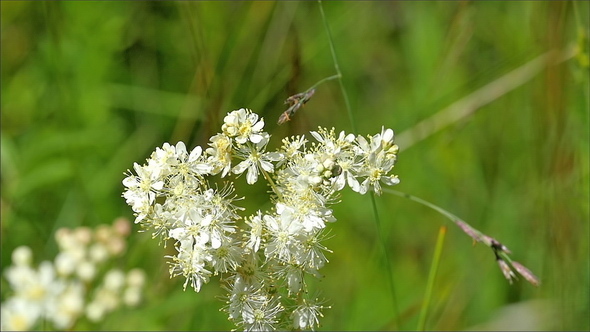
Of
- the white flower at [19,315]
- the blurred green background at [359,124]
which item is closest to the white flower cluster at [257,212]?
the blurred green background at [359,124]

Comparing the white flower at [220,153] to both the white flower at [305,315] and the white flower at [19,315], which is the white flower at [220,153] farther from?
the white flower at [19,315]

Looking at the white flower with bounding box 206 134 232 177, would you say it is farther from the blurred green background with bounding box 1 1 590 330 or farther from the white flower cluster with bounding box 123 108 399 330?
the blurred green background with bounding box 1 1 590 330

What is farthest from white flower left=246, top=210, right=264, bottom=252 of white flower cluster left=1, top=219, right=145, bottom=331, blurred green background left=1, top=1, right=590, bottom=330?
white flower cluster left=1, top=219, right=145, bottom=331

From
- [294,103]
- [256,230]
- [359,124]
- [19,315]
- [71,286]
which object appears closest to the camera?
[256,230]

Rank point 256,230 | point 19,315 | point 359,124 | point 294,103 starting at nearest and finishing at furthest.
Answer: point 256,230 < point 294,103 < point 19,315 < point 359,124

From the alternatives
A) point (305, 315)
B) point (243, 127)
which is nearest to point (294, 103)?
point (243, 127)

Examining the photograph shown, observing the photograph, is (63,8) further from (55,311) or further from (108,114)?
(55,311)

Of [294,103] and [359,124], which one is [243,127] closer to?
[294,103]
